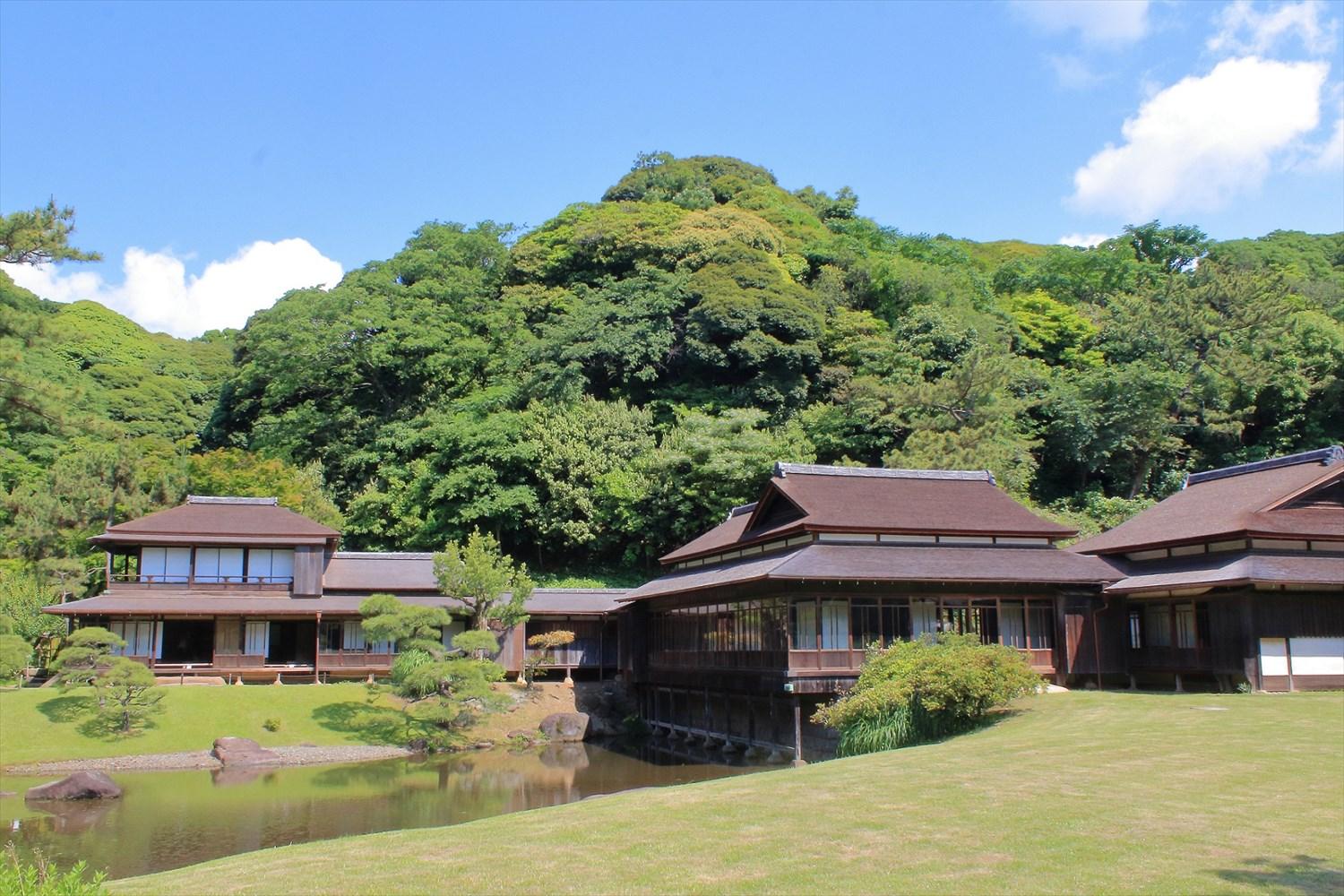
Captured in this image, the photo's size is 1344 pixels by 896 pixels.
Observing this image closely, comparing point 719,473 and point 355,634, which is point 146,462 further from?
point 719,473

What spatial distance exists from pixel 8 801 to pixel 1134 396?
40.3 m

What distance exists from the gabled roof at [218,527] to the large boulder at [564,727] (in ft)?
33.2

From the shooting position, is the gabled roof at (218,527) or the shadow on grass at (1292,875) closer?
the shadow on grass at (1292,875)

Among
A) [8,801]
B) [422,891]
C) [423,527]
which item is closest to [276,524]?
[423,527]

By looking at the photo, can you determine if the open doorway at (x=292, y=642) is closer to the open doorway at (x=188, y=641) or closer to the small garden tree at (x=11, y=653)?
the open doorway at (x=188, y=641)

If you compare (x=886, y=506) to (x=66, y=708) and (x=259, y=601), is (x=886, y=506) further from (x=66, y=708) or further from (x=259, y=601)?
(x=66, y=708)

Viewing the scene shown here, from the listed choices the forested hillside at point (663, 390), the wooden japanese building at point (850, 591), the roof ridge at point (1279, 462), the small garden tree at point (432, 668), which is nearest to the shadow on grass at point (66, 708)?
the small garden tree at point (432, 668)

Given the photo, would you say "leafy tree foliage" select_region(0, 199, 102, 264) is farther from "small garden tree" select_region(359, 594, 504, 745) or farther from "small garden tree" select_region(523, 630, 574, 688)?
"small garden tree" select_region(523, 630, 574, 688)

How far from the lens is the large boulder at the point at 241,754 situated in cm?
2622

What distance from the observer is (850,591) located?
24.3 meters

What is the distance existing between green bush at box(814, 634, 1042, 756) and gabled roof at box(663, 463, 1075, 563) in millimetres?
5527

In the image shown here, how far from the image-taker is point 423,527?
45.1 metres

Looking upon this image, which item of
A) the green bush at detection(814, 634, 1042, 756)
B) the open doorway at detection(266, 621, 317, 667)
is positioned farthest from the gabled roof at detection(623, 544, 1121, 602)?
the open doorway at detection(266, 621, 317, 667)

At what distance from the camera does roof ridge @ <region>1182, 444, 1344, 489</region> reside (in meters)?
26.5
